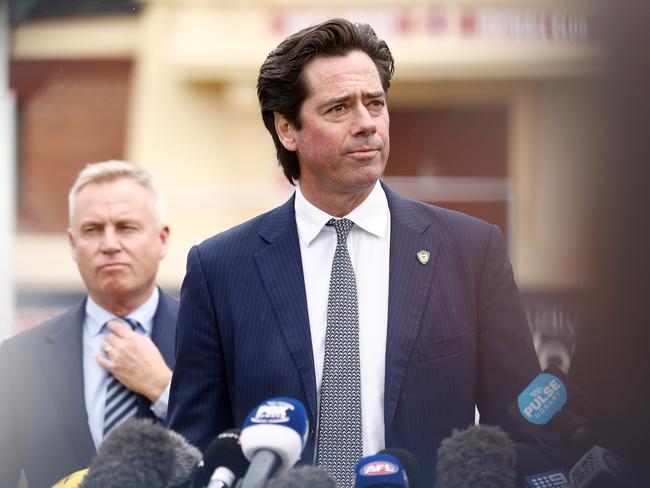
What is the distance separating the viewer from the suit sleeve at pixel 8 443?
8.18ft

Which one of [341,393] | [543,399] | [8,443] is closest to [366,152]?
[341,393]

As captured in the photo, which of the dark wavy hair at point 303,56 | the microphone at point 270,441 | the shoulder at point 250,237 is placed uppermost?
the dark wavy hair at point 303,56

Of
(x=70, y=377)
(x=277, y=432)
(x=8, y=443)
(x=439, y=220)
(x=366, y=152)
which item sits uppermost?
(x=366, y=152)

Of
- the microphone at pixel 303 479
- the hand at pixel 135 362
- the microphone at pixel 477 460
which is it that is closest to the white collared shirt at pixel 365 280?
the microphone at pixel 477 460

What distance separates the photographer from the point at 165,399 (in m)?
2.56

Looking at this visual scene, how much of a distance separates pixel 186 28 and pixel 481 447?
15.4 feet

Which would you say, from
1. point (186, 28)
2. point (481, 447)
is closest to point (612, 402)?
point (481, 447)

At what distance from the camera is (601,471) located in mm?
1492

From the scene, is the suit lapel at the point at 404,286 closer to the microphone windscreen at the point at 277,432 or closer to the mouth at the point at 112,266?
the microphone windscreen at the point at 277,432

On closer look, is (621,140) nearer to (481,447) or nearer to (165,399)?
(481,447)

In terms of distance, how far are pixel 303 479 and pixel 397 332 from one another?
624mm

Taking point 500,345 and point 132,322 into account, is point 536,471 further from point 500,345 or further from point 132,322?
point 132,322

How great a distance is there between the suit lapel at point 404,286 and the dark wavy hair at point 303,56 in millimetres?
257

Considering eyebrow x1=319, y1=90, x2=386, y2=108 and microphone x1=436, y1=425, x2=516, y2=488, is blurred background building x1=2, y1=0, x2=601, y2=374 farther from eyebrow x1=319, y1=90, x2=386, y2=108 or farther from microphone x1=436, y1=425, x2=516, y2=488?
microphone x1=436, y1=425, x2=516, y2=488
